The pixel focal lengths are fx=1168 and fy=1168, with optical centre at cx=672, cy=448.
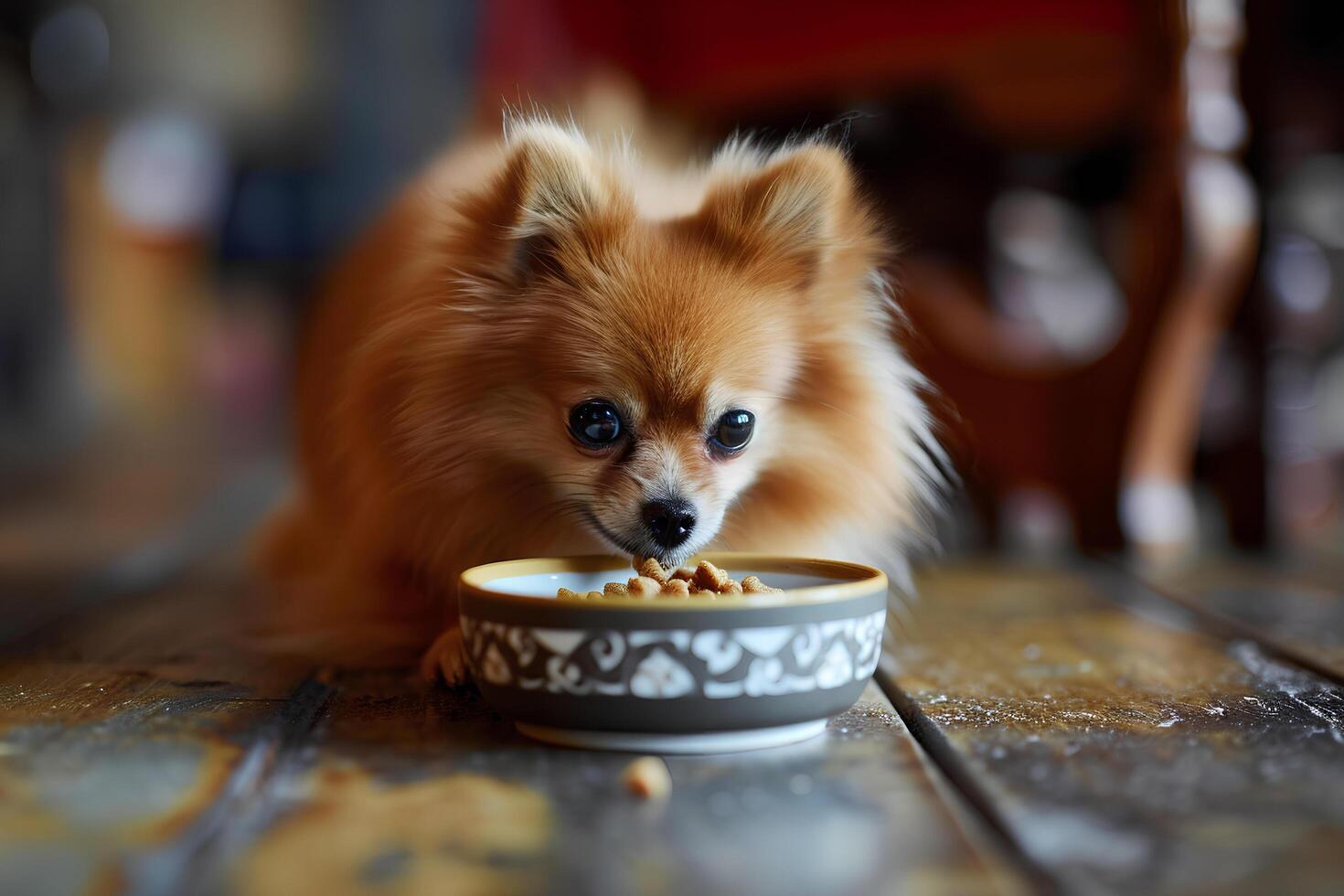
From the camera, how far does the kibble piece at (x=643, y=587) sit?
1103mm

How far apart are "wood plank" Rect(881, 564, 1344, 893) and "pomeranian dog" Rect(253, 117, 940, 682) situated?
26 centimetres

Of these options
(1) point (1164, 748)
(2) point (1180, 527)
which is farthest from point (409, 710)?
(2) point (1180, 527)

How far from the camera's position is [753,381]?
133 cm

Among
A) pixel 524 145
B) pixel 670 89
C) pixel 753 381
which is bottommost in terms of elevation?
pixel 753 381

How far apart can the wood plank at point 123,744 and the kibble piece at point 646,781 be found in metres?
0.31

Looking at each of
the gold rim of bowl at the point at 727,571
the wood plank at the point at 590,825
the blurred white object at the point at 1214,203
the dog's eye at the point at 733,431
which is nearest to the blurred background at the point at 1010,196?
the blurred white object at the point at 1214,203

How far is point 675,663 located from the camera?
95 centimetres

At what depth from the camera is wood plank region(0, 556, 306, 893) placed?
0.80 metres

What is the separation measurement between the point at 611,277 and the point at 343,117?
10.6ft

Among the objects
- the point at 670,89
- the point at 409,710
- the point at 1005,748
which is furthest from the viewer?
the point at 670,89

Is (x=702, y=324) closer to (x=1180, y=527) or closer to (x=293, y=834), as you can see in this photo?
(x=293, y=834)

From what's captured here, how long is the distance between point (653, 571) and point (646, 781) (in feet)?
1.05

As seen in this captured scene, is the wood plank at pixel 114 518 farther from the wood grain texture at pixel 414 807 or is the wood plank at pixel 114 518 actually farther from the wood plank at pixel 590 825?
the wood plank at pixel 590 825

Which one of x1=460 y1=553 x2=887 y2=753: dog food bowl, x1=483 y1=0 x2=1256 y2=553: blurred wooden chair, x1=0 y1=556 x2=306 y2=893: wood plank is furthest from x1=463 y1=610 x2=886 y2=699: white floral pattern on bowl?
x1=483 y1=0 x2=1256 y2=553: blurred wooden chair
